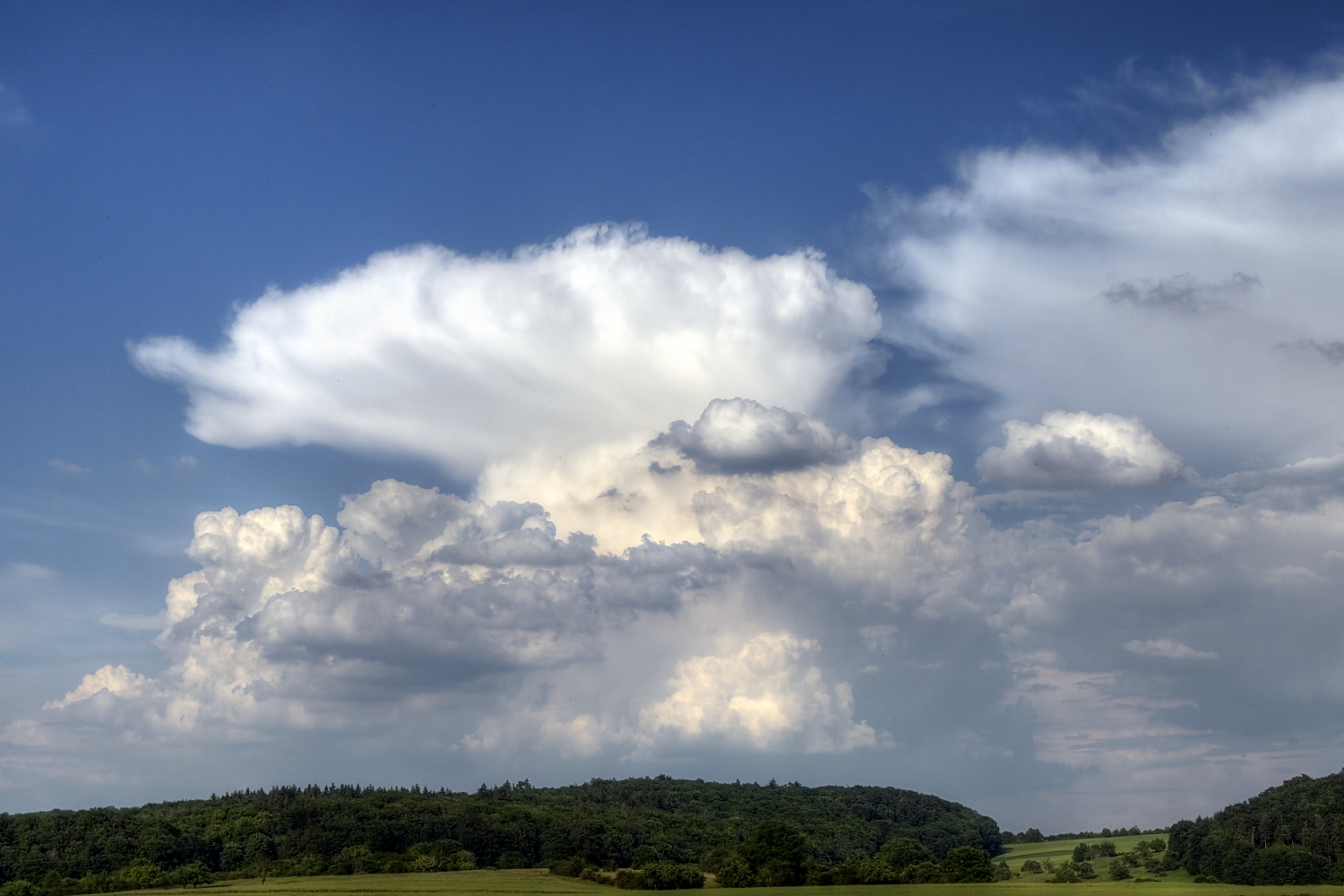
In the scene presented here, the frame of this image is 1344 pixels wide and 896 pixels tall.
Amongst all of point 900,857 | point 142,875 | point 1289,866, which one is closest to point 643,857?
point 900,857

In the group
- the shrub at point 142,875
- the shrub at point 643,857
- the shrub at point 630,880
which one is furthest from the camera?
the shrub at point 643,857

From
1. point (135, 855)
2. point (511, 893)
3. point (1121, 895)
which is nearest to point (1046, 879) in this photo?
point (1121, 895)

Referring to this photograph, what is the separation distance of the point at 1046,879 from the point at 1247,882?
31720 mm

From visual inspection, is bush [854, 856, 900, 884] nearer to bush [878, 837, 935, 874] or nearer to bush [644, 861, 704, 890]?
bush [878, 837, 935, 874]

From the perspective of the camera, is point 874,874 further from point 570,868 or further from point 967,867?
point 570,868

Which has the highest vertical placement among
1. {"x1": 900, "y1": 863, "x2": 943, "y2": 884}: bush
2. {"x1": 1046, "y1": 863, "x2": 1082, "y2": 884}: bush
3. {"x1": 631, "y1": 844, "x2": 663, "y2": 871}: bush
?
{"x1": 631, "y1": 844, "x2": 663, "y2": 871}: bush

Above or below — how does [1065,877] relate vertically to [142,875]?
below

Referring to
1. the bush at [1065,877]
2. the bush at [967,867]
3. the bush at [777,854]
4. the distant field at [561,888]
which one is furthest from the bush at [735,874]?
the bush at [1065,877]

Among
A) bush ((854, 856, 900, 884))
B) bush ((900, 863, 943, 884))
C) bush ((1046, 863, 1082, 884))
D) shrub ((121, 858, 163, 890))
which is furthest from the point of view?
bush ((1046, 863, 1082, 884))

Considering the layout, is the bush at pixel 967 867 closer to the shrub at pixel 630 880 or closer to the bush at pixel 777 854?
the bush at pixel 777 854

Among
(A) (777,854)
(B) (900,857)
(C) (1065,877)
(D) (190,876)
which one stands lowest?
(C) (1065,877)

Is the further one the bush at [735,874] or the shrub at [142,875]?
the bush at [735,874]

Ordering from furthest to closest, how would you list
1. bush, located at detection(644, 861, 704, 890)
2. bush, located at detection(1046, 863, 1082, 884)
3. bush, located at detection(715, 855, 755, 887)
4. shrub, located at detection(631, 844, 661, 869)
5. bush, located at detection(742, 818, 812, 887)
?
shrub, located at detection(631, 844, 661, 869) < bush, located at detection(1046, 863, 1082, 884) < bush, located at detection(715, 855, 755, 887) < bush, located at detection(742, 818, 812, 887) < bush, located at detection(644, 861, 704, 890)

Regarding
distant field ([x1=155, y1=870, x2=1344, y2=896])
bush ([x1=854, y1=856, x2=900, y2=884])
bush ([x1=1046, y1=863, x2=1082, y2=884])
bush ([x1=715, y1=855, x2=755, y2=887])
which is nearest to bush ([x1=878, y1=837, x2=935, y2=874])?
bush ([x1=854, y1=856, x2=900, y2=884])
